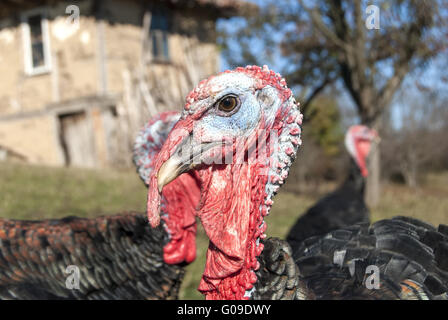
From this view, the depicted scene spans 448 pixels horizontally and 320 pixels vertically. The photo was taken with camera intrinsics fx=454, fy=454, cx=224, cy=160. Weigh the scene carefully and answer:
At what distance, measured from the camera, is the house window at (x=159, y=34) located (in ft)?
38.9

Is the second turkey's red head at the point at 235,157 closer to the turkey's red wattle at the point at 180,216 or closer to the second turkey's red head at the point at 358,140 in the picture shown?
the turkey's red wattle at the point at 180,216

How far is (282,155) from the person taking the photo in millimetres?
1711

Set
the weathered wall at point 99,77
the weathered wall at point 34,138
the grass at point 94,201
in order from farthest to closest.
Result: the weathered wall at point 34,138 < the weathered wall at point 99,77 < the grass at point 94,201

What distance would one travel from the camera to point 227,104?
158 cm

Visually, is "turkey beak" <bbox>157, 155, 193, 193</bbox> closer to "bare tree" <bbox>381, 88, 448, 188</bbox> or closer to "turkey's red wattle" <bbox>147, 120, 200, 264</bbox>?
"turkey's red wattle" <bbox>147, 120, 200, 264</bbox>

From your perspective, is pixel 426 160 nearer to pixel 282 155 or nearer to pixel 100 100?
pixel 100 100

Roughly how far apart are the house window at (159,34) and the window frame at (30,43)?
2600 millimetres

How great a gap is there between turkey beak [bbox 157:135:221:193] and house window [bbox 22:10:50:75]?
10990mm

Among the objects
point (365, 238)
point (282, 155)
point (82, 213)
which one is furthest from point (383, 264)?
point (82, 213)

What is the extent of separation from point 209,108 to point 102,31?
9884 millimetres

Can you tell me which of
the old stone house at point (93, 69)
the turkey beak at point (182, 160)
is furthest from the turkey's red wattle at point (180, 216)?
the old stone house at point (93, 69)

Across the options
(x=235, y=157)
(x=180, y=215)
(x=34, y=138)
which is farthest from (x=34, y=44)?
(x=235, y=157)

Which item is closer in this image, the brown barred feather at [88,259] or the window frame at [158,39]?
the brown barred feather at [88,259]

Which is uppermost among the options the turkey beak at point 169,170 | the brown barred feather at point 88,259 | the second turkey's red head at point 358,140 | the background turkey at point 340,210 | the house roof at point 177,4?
the house roof at point 177,4
